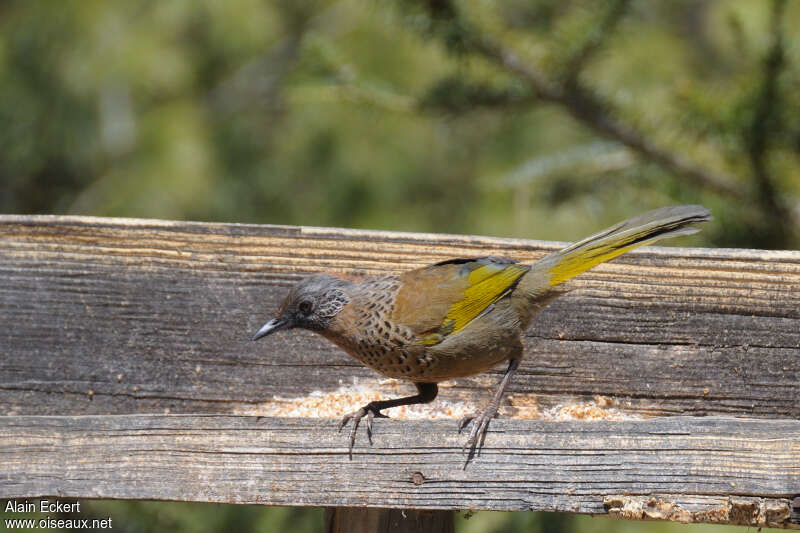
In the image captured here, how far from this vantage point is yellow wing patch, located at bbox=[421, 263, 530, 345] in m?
2.97

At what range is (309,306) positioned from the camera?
2.92 meters

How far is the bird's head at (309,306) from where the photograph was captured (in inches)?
115

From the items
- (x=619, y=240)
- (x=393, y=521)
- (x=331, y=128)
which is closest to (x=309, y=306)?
(x=393, y=521)

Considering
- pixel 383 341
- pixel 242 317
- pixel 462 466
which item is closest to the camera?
pixel 462 466

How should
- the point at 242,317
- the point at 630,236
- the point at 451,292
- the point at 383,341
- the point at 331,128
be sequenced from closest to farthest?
the point at 630,236
the point at 383,341
the point at 451,292
the point at 242,317
the point at 331,128

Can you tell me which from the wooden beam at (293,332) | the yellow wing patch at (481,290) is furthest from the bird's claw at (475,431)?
the yellow wing patch at (481,290)

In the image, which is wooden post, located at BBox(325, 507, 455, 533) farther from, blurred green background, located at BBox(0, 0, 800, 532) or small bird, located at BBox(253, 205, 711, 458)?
blurred green background, located at BBox(0, 0, 800, 532)

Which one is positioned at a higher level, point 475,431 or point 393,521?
point 475,431

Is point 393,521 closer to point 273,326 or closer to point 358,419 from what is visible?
point 358,419

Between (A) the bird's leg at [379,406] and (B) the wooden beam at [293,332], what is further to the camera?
(B) the wooden beam at [293,332]

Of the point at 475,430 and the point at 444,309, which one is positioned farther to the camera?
the point at 444,309

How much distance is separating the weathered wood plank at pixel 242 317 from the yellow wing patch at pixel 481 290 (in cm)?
16

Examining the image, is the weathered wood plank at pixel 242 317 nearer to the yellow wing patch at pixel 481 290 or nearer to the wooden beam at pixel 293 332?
the wooden beam at pixel 293 332

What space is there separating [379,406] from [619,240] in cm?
93
